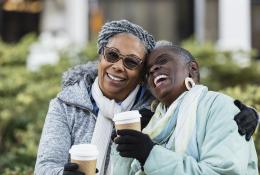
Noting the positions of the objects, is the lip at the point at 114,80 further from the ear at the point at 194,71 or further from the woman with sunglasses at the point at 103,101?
the ear at the point at 194,71

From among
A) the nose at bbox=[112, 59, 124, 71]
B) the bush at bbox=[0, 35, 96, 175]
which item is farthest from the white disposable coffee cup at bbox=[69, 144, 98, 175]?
the bush at bbox=[0, 35, 96, 175]

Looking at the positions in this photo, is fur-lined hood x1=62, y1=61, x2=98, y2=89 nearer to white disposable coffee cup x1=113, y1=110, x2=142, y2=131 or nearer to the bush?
white disposable coffee cup x1=113, y1=110, x2=142, y2=131

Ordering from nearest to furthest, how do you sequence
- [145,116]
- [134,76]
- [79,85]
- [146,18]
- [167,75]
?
1. [167,75]
2. [145,116]
3. [134,76]
4. [79,85]
5. [146,18]

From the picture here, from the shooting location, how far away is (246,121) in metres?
2.87

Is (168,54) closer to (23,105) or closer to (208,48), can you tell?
(23,105)

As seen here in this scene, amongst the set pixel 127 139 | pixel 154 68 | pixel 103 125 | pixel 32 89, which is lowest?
pixel 32 89

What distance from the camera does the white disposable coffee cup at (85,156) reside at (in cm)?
264

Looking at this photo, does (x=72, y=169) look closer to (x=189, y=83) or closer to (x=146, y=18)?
(x=189, y=83)

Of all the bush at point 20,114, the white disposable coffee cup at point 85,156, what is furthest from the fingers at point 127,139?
the bush at point 20,114

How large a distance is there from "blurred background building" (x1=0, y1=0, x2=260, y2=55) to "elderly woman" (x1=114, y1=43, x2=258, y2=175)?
9.01 meters

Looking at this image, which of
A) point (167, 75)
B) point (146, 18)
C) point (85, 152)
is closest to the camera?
point (85, 152)

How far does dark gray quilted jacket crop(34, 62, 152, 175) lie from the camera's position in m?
3.14

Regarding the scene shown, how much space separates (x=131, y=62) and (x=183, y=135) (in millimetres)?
564

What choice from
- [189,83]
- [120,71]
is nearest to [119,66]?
[120,71]
